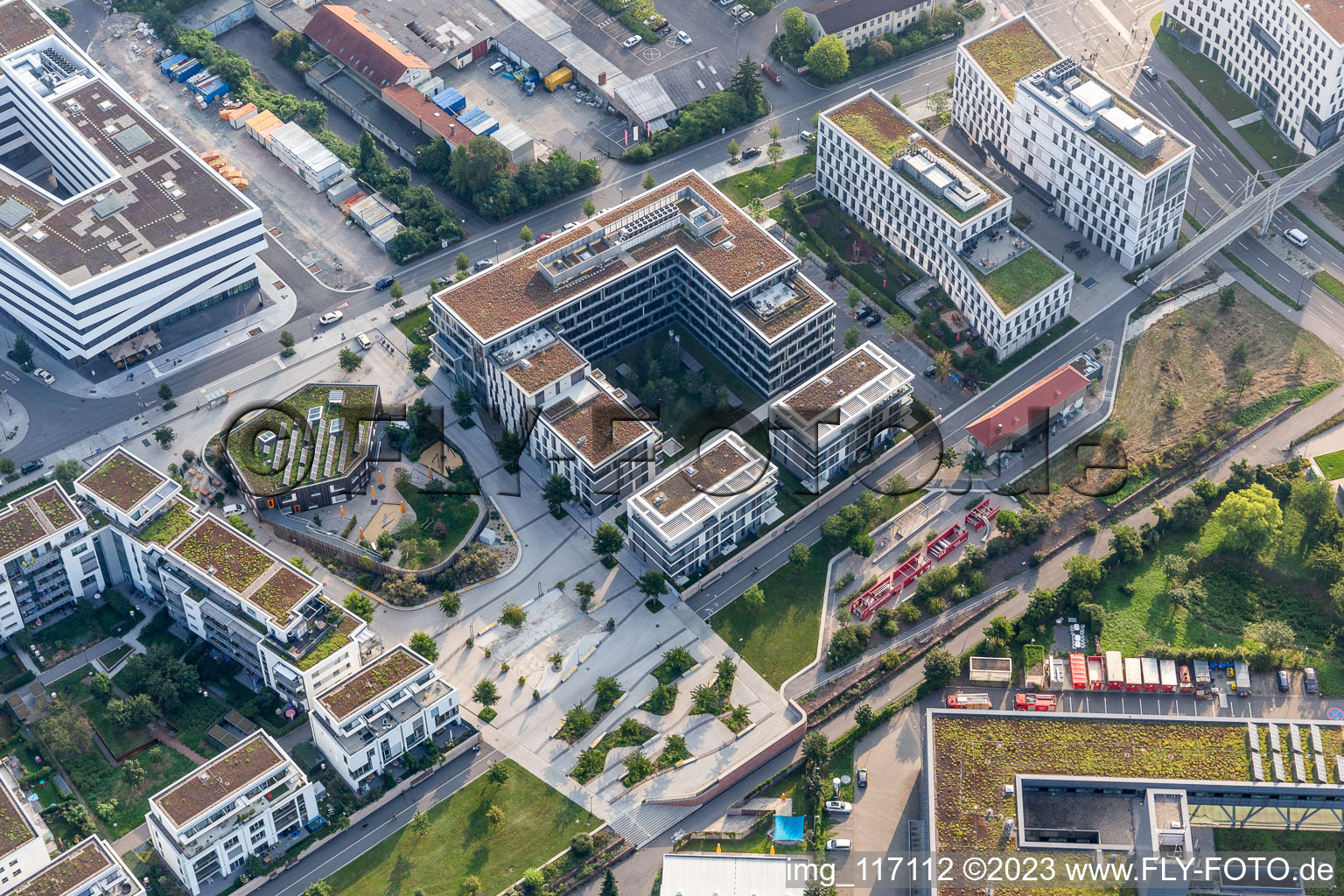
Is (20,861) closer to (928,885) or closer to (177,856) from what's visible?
(177,856)

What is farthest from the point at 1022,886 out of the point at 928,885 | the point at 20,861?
the point at 20,861

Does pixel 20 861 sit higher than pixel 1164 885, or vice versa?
pixel 1164 885

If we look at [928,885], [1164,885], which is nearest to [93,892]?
[928,885]

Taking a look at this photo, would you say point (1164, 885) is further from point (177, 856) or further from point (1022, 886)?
point (177, 856)

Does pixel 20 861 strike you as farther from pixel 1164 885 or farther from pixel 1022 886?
pixel 1164 885

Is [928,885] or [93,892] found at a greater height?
[928,885]
